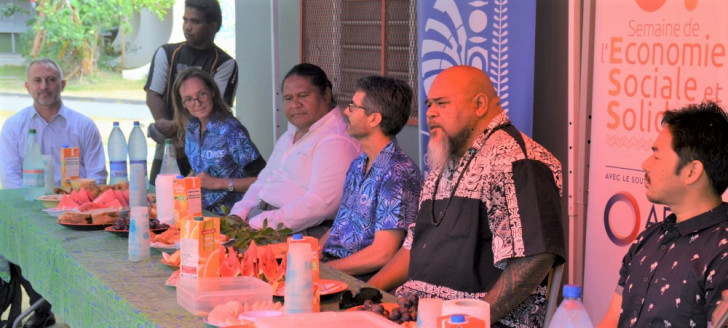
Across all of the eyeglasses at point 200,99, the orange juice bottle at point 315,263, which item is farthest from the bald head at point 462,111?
the eyeglasses at point 200,99

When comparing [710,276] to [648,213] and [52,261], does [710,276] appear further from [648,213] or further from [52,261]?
[52,261]

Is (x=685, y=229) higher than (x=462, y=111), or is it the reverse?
(x=462, y=111)

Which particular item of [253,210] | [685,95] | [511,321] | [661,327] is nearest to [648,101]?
[685,95]

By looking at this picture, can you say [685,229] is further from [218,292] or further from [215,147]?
[215,147]

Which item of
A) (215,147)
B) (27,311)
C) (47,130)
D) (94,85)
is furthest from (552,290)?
(94,85)

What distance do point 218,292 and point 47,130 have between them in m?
3.41

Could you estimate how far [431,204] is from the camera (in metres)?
2.71

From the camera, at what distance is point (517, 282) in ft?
7.93

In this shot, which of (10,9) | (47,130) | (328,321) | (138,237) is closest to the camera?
(328,321)

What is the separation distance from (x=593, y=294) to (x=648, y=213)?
449mm

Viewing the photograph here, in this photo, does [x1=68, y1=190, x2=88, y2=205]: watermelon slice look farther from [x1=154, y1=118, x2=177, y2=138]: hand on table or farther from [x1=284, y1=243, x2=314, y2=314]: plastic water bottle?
[x1=154, y1=118, x2=177, y2=138]: hand on table

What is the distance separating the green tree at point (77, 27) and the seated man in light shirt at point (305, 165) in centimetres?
389

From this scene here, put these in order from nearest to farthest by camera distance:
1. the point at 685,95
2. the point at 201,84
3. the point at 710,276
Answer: the point at 710,276 → the point at 685,95 → the point at 201,84

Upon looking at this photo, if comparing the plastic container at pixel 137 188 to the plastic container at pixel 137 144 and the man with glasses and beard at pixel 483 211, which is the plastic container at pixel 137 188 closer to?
the plastic container at pixel 137 144
